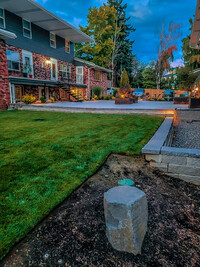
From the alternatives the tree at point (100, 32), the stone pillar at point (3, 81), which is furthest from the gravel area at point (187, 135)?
the tree at point (100, 32)

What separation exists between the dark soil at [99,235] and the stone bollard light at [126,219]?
4.0 inches

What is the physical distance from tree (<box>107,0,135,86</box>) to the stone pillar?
829 inches

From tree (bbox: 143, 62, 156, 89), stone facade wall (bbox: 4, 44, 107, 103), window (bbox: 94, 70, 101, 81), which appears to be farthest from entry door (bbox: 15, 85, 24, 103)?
tree (bbox: 143, 62, 156, 89)

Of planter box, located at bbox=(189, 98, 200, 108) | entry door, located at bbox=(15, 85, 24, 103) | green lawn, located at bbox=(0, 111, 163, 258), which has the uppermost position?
entry door, located at bbox=(15, 85, 24, 103)

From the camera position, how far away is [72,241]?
166cm

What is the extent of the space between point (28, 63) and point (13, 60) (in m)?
1.52

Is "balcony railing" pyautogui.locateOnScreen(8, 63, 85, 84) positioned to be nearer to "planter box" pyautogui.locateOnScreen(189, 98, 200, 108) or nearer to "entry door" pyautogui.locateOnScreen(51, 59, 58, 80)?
"entry door" pyautogui.locateOnScreen(51, 59, 58, 80)

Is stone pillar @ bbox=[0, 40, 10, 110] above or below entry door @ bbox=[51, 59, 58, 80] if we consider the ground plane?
below

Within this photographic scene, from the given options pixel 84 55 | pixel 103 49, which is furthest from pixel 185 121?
pixel 84 55

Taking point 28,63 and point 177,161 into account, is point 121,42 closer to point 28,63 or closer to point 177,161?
point 28,63

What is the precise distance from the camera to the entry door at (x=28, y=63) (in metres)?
14.4

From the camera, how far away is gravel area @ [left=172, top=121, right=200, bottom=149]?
531 cm

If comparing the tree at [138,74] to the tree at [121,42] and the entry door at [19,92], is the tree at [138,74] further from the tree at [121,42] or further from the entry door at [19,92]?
the entry door at [19,92]

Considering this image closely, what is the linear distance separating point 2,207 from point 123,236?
1299 mm
